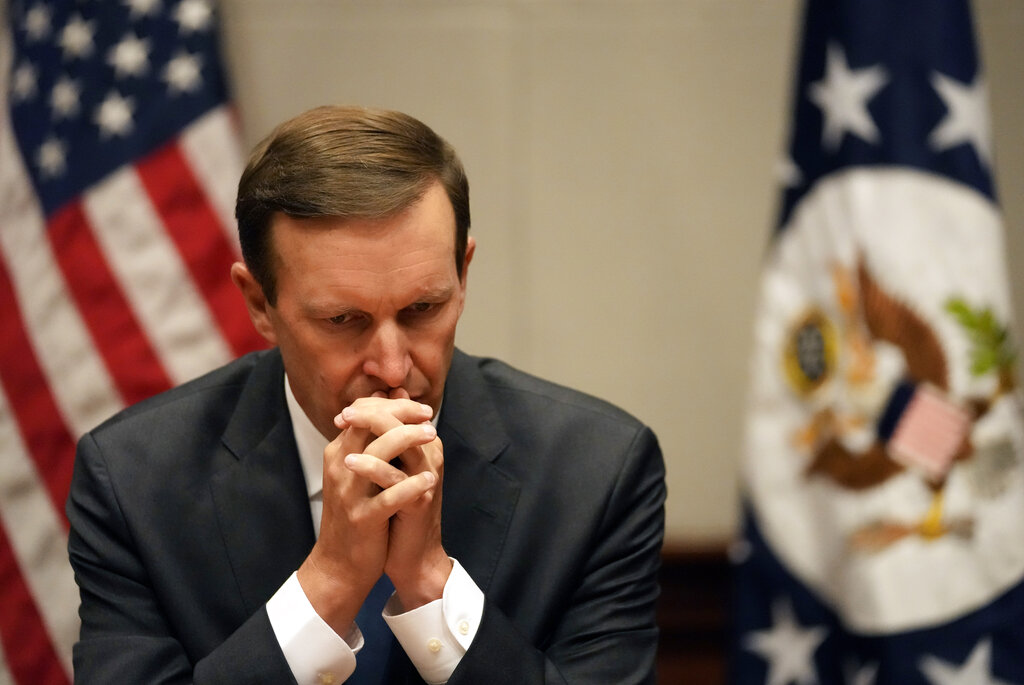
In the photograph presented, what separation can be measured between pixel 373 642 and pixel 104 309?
168 centimetres

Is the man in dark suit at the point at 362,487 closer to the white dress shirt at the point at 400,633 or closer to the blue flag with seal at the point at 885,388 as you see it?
the white dress shirt at the point at 400,633

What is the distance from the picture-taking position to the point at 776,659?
279 cm

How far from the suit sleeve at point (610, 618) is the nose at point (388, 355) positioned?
405mm

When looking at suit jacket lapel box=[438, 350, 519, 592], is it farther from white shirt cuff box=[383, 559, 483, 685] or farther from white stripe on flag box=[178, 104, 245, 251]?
white stripe on flag box=[178, 104, 245, 251]

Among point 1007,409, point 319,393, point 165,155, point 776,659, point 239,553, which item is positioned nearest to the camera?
point 319,393

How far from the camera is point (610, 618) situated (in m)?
1.81

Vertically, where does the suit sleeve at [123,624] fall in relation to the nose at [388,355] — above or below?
below

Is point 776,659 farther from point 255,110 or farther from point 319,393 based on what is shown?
point 255,110

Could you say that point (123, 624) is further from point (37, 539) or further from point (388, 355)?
point (37, 539)

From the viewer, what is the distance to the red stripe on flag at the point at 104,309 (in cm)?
297

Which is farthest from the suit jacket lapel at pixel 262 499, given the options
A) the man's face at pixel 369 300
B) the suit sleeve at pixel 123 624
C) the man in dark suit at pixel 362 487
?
the man's face at pixel 369 300

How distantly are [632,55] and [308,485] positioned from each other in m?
1.97

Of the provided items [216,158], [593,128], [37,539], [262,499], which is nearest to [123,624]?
[262,499]

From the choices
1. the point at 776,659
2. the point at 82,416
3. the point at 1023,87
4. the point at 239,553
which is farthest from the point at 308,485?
the point at 1023,87
